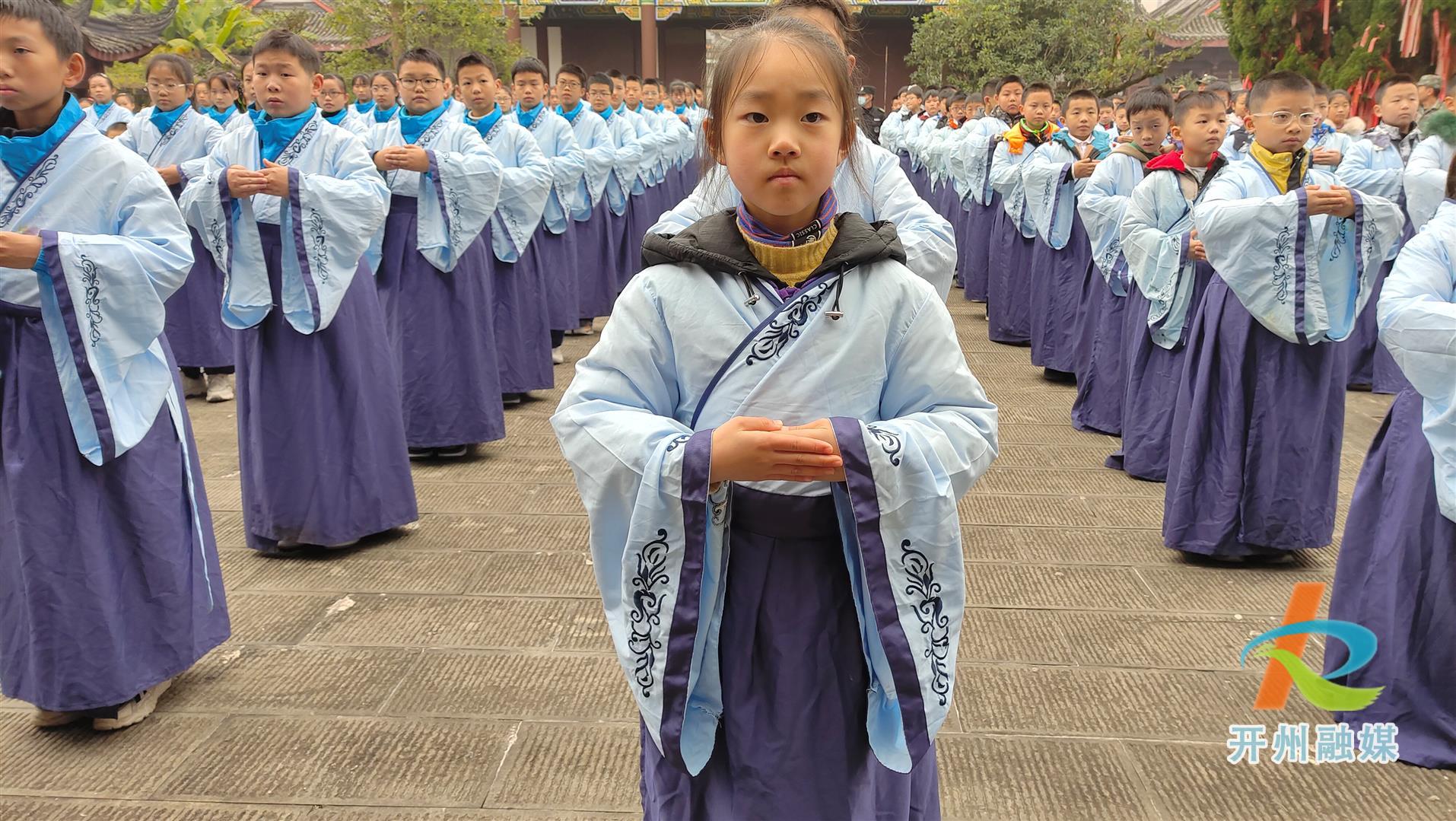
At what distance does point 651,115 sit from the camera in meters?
13.1

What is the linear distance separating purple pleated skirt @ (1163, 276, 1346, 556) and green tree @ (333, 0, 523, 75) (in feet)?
44.1

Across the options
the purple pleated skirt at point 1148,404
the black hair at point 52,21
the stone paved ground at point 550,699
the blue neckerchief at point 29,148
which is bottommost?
the stone paved ground at point 550,699

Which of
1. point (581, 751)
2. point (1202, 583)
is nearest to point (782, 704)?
point (581, 751)

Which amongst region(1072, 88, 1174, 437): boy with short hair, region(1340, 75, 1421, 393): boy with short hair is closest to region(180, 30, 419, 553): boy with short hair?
region(1072, 88, 1174, 437): boy with short hair

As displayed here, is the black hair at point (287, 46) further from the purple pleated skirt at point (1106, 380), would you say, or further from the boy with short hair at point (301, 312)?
the purple pleated skirt at point (1106, 380)

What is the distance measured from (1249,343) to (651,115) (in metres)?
9.55

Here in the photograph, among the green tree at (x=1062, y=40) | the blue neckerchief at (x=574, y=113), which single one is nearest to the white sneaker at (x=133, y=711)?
the blue neckerchief at (x=574, y=113)

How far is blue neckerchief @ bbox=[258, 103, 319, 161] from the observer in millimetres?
4457

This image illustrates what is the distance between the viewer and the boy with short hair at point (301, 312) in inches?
173

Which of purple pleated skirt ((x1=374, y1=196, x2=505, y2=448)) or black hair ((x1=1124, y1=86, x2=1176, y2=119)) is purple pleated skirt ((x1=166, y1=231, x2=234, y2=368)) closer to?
purple pleated skirt ((x1=374, y1=196, x2=505, y2=448))

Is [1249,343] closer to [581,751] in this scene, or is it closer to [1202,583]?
[1202,583]

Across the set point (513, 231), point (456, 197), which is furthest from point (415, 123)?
point (513, 231)

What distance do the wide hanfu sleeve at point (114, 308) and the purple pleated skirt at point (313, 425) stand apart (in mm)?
1236

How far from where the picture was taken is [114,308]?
3.12 meters
